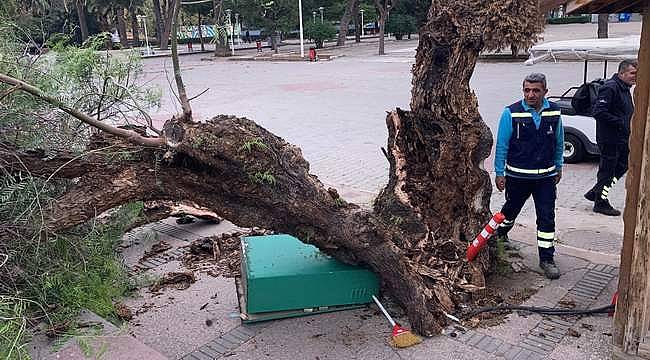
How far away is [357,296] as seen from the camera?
4543 mm

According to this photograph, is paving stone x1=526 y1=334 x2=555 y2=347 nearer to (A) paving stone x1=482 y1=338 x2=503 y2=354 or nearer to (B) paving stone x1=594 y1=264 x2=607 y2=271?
(A) paving stone x1=482 y1=338 x2=503 y2=354

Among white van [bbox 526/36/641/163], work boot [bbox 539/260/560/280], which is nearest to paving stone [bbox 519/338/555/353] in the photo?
work boot [bbox 539/260/560/280]

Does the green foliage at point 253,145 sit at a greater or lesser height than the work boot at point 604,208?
greater

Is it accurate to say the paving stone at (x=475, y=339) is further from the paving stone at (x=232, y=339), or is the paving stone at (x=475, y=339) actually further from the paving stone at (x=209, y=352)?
the paving stone at (x=209, y=352)

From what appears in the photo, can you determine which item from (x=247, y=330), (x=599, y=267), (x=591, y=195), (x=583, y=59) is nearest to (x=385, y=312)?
(x=247, y=330)

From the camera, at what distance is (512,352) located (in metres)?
3.98

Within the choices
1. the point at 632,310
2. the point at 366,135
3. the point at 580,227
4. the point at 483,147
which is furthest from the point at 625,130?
the point at 366,135

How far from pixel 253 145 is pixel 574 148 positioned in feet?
22.8

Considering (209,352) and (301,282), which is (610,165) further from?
(209,352)

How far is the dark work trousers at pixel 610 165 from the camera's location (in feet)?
22.4

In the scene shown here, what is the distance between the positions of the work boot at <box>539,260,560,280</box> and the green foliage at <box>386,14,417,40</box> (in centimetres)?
4228

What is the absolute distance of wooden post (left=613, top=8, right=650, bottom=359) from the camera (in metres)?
3.35

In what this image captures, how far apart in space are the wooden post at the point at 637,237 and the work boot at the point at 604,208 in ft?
11.8

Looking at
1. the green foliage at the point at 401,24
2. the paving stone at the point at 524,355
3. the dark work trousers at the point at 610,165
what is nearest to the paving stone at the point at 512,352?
the paving stone at the point at 524,355
